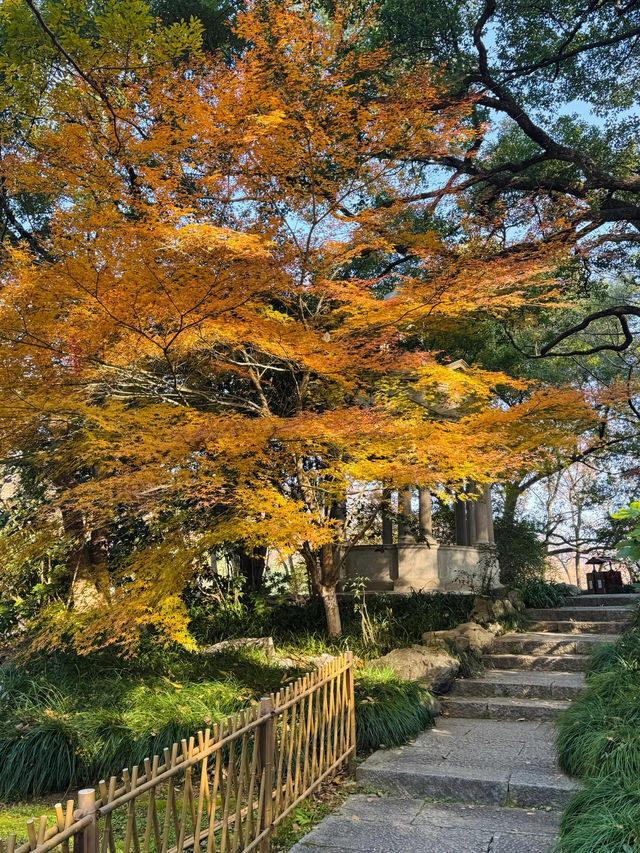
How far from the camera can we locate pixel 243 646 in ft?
29.7

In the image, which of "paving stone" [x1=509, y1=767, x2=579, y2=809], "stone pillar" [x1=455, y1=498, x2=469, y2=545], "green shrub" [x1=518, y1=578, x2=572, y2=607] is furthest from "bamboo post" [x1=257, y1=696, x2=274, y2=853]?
"stone pillar" [x1=455, y1=498, x2=469, y2=545]

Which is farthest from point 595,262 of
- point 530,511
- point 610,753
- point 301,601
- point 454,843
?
point 530,511

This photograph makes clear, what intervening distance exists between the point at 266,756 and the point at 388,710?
2651 millimetres

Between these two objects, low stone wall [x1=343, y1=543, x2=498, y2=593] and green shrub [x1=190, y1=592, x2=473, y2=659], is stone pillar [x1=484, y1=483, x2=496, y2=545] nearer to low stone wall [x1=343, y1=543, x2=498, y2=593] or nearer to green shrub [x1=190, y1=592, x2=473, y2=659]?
low stone wall [x1=343, y1=543, x2=498, y2=593]

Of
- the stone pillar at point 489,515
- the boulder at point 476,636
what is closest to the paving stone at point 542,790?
the boulder at point 476,636

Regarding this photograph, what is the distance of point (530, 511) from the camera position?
94.2ft

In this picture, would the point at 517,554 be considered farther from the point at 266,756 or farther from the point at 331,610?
the point at 266,756

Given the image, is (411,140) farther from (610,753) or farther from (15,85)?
(610,753)

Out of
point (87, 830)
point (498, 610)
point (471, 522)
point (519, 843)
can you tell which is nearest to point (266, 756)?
point (519, 843)

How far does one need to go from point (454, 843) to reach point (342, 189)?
6.60m

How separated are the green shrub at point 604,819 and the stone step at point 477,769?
2.46 feet

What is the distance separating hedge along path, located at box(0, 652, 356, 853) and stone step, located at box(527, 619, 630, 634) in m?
6.04

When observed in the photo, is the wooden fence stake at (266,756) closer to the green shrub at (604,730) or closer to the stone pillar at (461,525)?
the green shrub at (604,730)

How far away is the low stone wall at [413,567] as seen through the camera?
12.8 m
